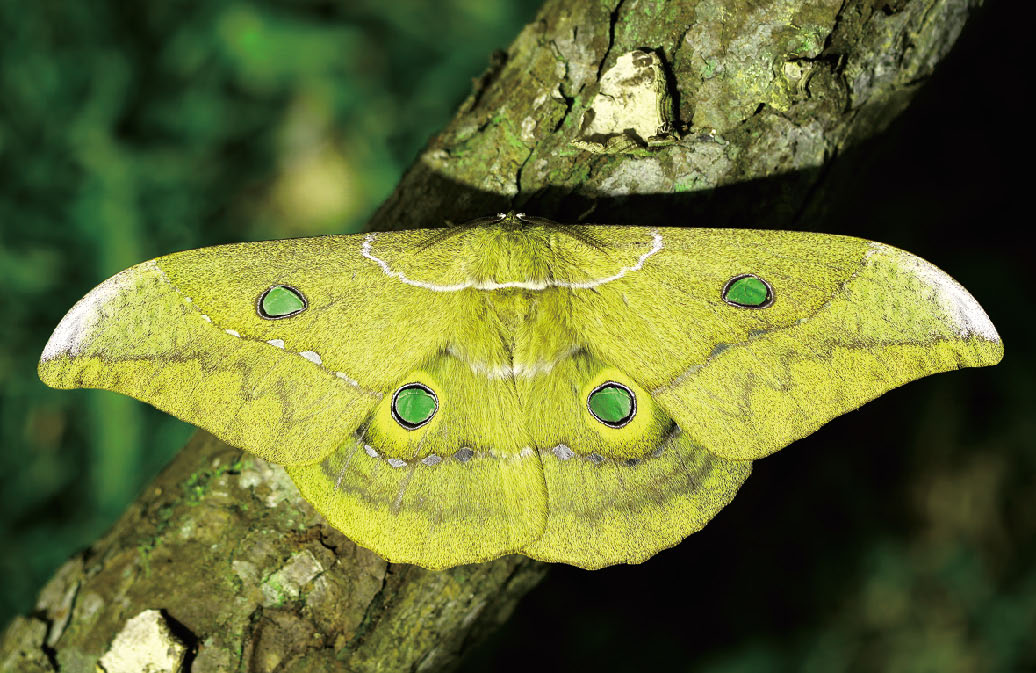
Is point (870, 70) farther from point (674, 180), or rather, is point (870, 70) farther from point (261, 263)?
point (261, 263)

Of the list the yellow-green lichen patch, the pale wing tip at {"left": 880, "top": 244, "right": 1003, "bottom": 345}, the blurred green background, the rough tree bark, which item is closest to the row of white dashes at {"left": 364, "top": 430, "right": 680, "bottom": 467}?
the rough tree bark

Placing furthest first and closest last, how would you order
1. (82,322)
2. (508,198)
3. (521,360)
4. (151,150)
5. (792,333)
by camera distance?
1. (151,150)
2. (508,198)
3. (521,360)
4. (792,333)
5. (82,322)

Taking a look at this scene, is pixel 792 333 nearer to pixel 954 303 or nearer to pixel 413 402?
pixel 954 303

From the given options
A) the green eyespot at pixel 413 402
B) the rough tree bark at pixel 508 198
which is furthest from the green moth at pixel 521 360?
the rough tree bark at pixel 508 198

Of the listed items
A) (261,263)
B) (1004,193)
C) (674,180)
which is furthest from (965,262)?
(261,263)

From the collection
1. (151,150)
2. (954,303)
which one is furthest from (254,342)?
(151,150)

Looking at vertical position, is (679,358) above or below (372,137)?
above
